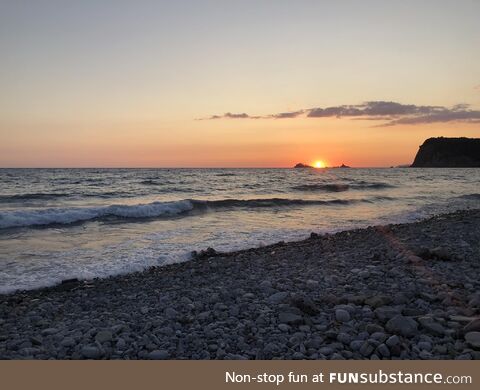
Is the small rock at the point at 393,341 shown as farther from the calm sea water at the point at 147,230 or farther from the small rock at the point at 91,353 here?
the calm sea water at the point at 147,230

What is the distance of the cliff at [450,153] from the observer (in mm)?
153250

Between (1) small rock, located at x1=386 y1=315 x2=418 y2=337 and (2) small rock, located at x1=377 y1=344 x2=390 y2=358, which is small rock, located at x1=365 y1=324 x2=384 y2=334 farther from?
(2) small rock, located at x1=377 y1=344 x2=390 y2=358

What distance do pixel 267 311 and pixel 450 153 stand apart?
170 m

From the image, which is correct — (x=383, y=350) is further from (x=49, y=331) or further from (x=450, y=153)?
(x=450, y=153)

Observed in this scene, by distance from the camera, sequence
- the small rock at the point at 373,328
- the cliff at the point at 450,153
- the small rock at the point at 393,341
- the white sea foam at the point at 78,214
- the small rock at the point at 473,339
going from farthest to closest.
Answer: the cliff at the point at 450,153
the white sea foam at the point at 78,214
the small rock at the point at 373,328
the small rock at the point at 393,341
the small rock at the point at 473,339

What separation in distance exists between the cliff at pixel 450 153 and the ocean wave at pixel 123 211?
145846 millimetres

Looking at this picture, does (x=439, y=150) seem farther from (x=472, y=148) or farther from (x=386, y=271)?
(x=386, y=271)

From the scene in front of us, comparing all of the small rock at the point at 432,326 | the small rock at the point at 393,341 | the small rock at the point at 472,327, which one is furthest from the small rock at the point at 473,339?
the small rock at the point at 393,341

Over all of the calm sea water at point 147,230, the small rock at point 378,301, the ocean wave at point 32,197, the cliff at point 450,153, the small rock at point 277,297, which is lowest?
the calm sea water at point 147,230

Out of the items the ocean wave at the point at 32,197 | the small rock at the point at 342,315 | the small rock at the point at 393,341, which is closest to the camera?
the small rock at the point at 393,341

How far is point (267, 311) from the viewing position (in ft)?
19.4

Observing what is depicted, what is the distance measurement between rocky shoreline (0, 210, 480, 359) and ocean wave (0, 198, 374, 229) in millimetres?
11421

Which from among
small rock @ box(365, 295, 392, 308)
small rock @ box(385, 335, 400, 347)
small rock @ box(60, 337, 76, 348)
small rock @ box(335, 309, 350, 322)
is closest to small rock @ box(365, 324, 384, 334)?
small rock @ box(385, 335, 400, 347)

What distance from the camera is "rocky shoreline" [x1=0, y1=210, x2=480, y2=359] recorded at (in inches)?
186
